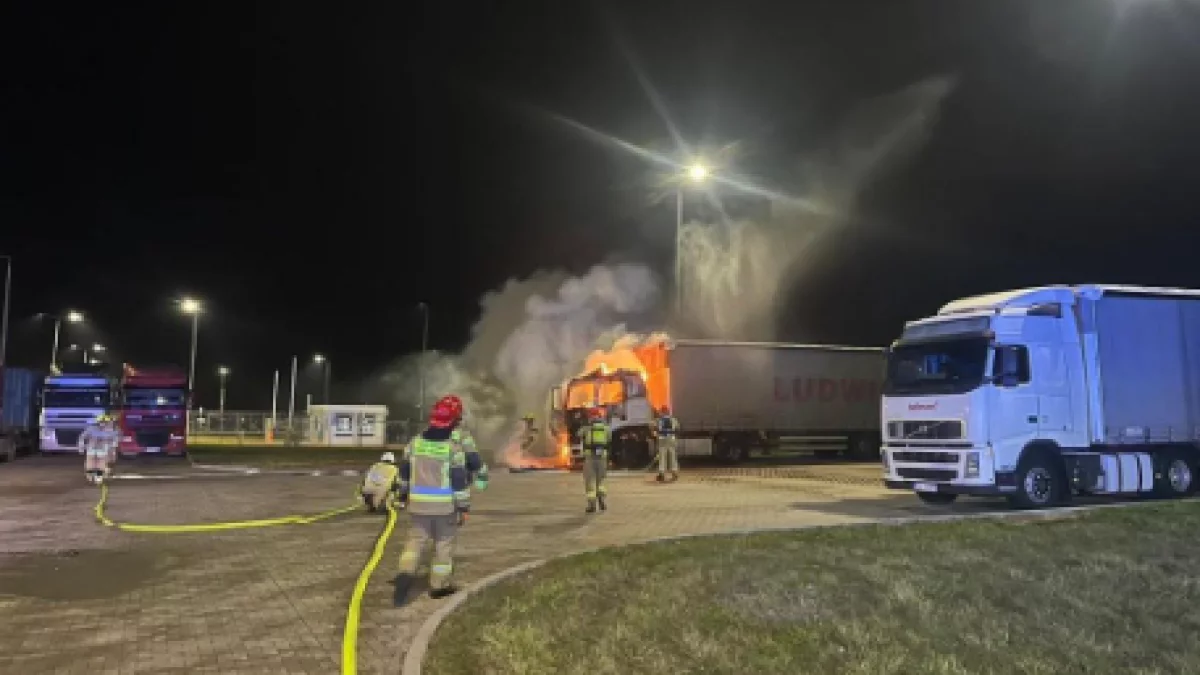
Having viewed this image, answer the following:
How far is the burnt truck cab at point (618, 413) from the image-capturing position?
24.2m

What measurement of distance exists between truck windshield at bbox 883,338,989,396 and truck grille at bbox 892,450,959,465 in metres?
0.96

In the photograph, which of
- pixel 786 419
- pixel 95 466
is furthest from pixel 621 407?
pixel 95 466

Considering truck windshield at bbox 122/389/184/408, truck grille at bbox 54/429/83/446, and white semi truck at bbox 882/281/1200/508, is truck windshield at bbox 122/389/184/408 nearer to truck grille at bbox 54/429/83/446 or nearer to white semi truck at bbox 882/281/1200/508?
truck grille at bbox 54/429/83/446

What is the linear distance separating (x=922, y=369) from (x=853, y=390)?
560 inches

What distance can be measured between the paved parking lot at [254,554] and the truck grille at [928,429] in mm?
1252

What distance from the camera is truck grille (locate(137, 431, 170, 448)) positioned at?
26.5 metres

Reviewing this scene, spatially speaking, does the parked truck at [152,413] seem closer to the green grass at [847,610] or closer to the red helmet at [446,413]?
the green grass at [847,610]

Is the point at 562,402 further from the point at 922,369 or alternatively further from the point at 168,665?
the point at 168,665

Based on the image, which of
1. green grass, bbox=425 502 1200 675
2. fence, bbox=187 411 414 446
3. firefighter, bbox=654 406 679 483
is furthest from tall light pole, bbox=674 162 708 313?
fence, bbox=187 411 414 446

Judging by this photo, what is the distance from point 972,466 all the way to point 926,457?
846 millimetres

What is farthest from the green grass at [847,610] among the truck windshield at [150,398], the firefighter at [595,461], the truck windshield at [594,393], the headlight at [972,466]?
the truck windshield at [150,398]

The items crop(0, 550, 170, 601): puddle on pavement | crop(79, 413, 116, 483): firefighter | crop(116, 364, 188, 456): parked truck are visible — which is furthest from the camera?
crop(116, 364, 188, 456): parked truck

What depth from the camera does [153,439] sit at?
26516mm

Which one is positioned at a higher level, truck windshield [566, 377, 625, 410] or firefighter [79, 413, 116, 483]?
truck windshield [566, 377, 625, 410]
